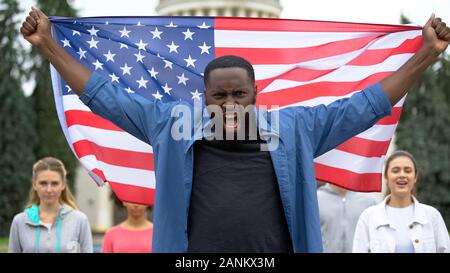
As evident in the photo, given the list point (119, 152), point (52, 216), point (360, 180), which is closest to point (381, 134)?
point (360, 180)

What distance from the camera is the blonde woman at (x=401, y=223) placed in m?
5.44

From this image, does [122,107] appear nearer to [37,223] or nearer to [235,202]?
[235,202]

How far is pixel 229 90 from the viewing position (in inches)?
132

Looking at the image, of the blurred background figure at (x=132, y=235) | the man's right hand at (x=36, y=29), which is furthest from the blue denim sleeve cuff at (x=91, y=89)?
the blurred background figure at (x=132, y=235)

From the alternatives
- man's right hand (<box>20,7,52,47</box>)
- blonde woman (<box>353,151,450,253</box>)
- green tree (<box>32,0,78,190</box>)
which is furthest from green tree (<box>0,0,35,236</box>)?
man's right hand (<box>20,7,52,47</box>)

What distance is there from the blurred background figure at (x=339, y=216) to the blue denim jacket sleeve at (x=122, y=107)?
3820mm

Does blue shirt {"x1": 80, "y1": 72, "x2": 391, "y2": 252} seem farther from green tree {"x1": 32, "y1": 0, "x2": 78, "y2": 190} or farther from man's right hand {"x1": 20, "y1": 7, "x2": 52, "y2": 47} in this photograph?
green tree {"x1": 32, "y1": 0, "x2": 78, "y2": 190}

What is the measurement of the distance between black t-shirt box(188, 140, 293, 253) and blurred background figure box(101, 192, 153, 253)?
3.33m

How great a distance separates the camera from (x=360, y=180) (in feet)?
16.4

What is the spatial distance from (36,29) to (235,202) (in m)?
1.39

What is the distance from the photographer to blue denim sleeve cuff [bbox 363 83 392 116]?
3533 mm
